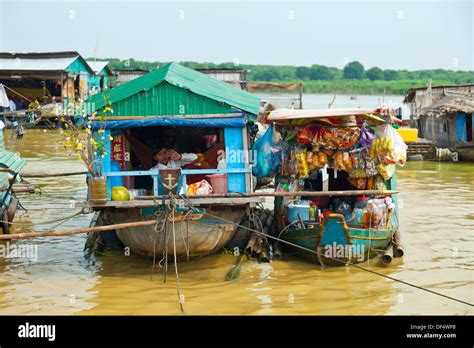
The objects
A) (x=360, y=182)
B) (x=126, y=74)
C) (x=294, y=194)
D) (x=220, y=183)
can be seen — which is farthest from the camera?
(x=126, y=74)

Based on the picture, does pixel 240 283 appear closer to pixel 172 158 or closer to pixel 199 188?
pixel 199 188

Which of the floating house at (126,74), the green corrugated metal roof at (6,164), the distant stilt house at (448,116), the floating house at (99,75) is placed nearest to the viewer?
the green corrugated metal roof at (6,164)

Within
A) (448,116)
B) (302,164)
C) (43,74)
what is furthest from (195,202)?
(43,74)

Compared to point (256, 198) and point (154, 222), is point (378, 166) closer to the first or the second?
point (256, 198)

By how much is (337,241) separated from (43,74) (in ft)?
74.0

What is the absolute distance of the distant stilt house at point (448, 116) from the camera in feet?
72.0

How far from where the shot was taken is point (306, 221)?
387 inches

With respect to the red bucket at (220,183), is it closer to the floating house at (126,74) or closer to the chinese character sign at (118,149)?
the chinese character sign at (118,149)

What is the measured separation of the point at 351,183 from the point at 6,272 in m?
4.92

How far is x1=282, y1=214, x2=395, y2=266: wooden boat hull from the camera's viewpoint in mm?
9102

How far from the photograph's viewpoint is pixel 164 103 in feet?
30.3

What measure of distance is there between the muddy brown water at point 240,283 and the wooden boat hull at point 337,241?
163 millimetres

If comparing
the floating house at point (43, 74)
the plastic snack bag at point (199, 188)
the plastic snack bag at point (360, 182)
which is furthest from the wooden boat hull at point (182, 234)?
the floating house at point (43, 74)

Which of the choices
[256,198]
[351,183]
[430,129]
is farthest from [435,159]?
[256,198]
